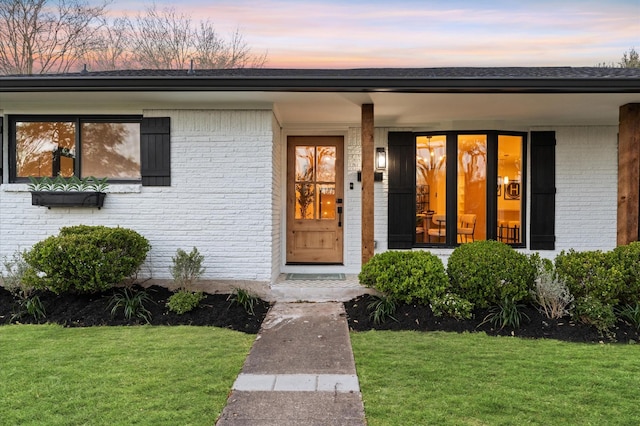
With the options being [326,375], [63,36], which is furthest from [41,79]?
[63,36]

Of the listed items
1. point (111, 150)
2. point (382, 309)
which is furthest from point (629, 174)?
point (111, 150)

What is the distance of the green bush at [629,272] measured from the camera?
4.34m

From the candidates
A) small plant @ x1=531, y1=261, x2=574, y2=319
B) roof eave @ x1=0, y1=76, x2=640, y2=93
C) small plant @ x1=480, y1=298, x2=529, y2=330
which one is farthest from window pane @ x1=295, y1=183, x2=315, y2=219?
small plant @ x1=531, y1=261, x2=574, y2=319

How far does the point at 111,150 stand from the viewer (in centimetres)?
574

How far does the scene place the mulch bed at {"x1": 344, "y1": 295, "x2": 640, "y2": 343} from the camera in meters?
4.05

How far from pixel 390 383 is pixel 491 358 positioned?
108 cm

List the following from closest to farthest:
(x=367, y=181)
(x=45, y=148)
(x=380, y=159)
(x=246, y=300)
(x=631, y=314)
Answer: (x=631, y=314)
(x=246, y=300)
(x=367, y=181)
(x=45, y=148)
(x=380, y=159)

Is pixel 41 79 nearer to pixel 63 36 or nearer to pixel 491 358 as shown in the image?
pixel 491 358

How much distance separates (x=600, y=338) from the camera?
4.01 metres

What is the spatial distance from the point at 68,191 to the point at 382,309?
4.42 meters

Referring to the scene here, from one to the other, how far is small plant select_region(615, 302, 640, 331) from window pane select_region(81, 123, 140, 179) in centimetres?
615

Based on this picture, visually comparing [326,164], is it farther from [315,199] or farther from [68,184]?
[68,184]

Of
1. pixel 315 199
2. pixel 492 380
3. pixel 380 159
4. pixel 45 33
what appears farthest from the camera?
pixel 45 33

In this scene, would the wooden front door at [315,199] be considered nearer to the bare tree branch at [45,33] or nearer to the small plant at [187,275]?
the small plant at [187,275]
